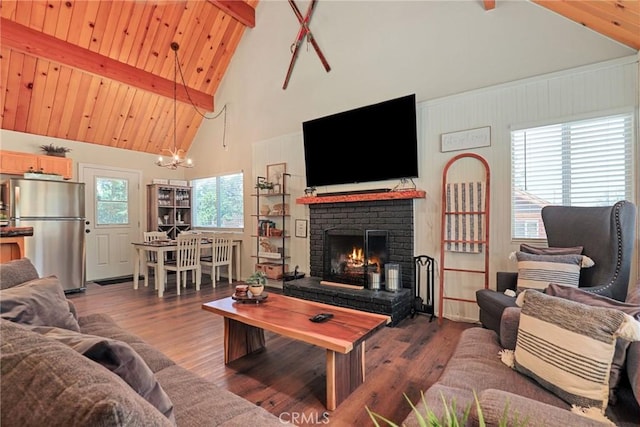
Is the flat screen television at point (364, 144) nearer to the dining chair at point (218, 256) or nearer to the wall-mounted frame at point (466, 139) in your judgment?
the wall-mounted frame at point (466, 139)

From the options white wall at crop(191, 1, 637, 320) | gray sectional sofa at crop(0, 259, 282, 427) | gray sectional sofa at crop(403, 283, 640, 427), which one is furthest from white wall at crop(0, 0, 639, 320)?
gray sectional sofa at crop(0, 259, 282, 427)

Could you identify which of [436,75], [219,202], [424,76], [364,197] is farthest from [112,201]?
[436,75]

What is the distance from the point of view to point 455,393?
1.28 m

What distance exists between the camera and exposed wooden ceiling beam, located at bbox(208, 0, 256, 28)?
188 inches

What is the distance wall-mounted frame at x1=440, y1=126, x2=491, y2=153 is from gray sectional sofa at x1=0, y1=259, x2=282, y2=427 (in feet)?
10.8

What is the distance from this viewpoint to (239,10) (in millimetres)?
5047

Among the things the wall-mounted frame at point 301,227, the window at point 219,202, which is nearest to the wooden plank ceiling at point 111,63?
the window at point 219,202

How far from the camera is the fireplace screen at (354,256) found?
3.78 m

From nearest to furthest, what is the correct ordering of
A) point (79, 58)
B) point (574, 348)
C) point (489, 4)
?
point (574, 348) → point (489, 4) → point (79, 58)

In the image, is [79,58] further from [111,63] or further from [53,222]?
[53,222]

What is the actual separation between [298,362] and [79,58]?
519 cm

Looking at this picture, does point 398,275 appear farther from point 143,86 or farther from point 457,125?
point 143,86

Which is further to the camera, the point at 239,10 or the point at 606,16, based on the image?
the point at 239,10

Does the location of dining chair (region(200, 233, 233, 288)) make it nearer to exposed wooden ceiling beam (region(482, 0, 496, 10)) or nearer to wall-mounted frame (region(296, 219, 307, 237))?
wall-mounted frame (region(296, 219, 307, 237))
